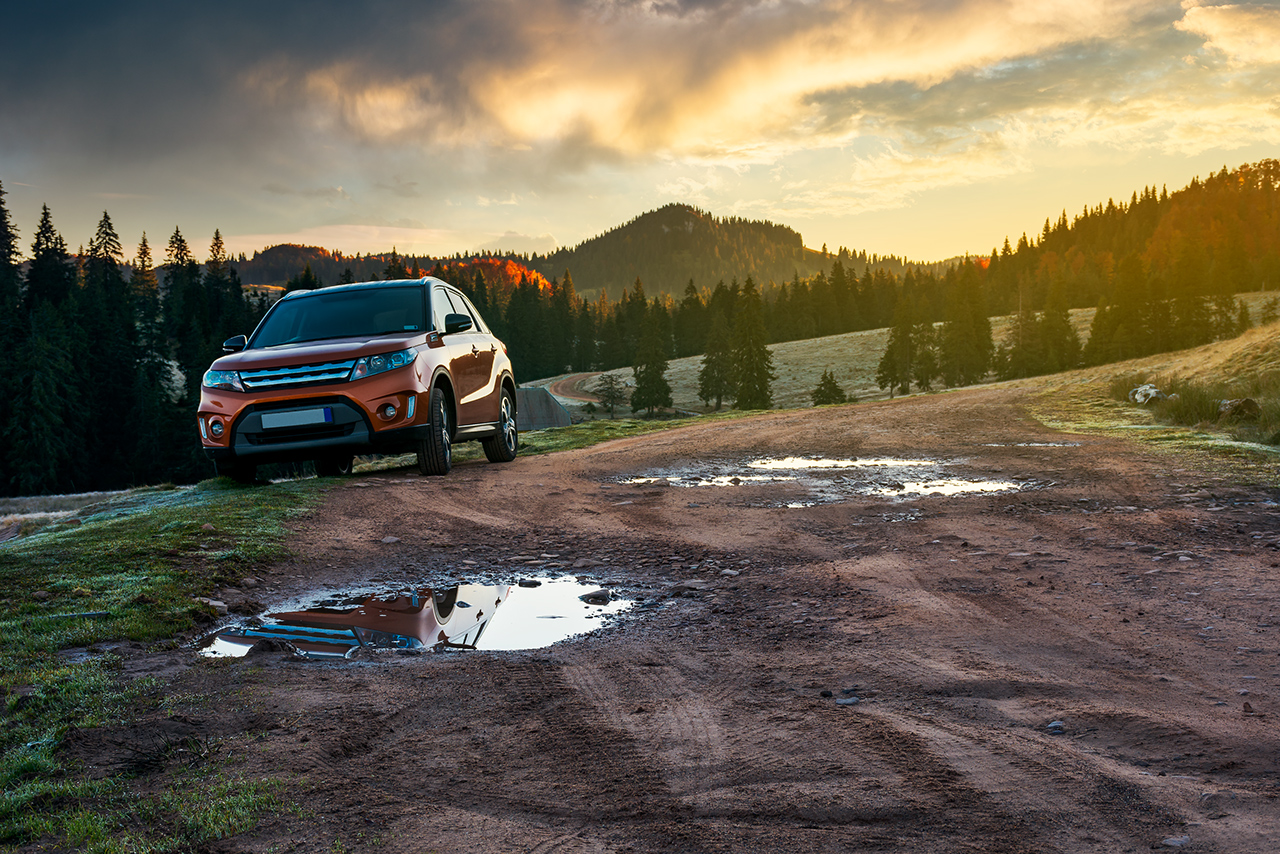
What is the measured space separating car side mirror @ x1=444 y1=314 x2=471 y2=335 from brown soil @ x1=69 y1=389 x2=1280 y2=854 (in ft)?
12.3

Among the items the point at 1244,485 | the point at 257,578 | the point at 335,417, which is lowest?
the point at 1244,485

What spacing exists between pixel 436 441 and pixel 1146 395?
1705 centimetres

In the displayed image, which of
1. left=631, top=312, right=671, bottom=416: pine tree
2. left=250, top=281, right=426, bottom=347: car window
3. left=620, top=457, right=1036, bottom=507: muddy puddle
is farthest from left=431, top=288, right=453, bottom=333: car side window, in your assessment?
left=631, top=312, right=671, bottom=416: pine tree

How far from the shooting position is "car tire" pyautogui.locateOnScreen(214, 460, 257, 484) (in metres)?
8.74

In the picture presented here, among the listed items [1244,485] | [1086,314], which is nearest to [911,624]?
[1244,485]

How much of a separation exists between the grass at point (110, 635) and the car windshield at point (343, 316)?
1.96 metres

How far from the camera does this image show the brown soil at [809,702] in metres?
2.32

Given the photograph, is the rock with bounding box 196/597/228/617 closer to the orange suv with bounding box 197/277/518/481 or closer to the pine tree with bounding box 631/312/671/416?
the orange suv with bounding box 197/277/518/481

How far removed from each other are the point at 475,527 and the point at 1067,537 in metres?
4.76

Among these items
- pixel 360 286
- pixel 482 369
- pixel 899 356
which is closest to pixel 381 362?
pixel 360 286

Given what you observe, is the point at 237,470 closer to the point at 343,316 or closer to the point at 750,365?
the point at 343,316

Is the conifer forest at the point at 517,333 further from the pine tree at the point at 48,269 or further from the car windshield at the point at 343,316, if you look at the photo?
the car windshield at the point at 343,316

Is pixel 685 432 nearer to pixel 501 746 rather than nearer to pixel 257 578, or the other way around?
pixel 257 578

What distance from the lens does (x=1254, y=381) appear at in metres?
16.3
